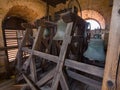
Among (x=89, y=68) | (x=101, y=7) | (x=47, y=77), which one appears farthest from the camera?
(x=101, y=7)

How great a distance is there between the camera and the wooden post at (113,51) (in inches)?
21.7

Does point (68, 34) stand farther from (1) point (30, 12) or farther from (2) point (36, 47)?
(1) point (30, 12)

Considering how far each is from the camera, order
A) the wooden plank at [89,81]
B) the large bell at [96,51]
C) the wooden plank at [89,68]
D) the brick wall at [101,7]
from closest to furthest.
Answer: the wooden plank at [89,68]
the wooden plank at [89,81]
the large bell at [96,51]
the brick wall at [101,7]

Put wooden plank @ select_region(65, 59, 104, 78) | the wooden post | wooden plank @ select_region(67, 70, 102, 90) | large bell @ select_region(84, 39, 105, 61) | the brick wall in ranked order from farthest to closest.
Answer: the brick wall
large bell @ select_region(84, 39, 105, 61)
wooden plank @ select_region(67, 70, 102, 90)
wooden plank @ select_region(65, 59, 104, 78)
the wooden post

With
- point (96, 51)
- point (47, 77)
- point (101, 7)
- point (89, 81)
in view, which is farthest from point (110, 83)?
point (101, 7)

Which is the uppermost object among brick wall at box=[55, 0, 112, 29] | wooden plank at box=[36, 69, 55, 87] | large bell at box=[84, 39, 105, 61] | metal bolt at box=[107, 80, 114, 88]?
brick wall at box=[55, 0, 112, 29]

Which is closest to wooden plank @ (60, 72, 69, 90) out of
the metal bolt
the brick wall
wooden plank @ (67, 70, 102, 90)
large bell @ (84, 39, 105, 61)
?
wooden plank @ (67, 70, 102, 90)

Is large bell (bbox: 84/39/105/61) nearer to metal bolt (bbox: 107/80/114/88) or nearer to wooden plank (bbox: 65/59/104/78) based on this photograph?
wooden plank (bbox: 65/59/104/78)

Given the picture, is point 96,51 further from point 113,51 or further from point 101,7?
point 101,7

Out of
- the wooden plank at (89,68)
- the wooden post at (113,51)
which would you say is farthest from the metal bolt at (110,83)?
the wooden plank at (89,68)

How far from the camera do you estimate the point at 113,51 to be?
57 centimetres

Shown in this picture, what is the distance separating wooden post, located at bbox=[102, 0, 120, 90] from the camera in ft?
1.81

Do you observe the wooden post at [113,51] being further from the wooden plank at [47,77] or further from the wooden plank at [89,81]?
the wooden plank at [47,77]

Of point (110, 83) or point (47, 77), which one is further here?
point (47, 77)
